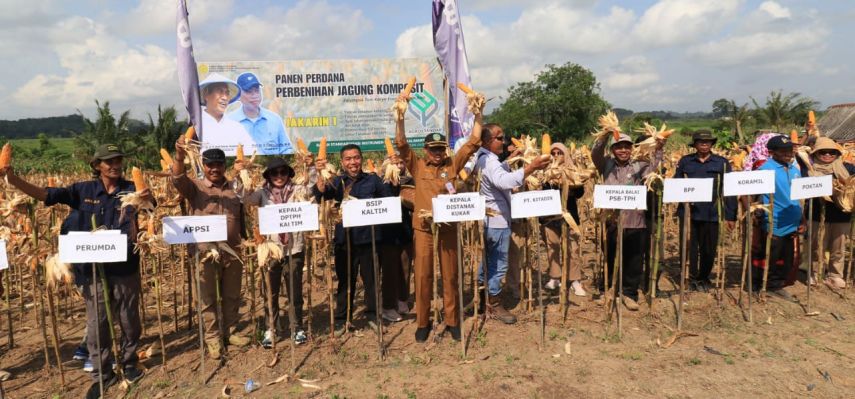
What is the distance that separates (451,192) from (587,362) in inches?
83.2

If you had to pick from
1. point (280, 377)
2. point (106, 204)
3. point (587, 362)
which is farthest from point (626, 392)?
point (106, 204)

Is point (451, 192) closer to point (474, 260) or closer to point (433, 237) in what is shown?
point (433, 237)

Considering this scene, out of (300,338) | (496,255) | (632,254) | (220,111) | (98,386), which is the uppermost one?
(220,111)

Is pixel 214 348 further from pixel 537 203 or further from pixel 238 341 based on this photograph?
pixel 537 203

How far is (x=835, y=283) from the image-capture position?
A: 645 centimetres

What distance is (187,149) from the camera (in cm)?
416

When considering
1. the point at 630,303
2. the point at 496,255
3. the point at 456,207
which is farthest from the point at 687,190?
the point at 456,207

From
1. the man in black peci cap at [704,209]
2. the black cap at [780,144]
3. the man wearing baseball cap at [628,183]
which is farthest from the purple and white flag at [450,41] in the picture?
the black cap at [780,144]

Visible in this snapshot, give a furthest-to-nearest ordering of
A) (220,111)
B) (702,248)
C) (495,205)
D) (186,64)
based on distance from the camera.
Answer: (220,111)
(186,64)
(702,248)
(495,205)

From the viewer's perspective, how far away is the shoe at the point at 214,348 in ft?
15.5

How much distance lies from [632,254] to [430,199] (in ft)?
9.19

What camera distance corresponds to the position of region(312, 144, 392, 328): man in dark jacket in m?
5.18

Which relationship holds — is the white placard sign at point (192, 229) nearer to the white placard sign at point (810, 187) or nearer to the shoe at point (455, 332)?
the shoe at point (455, 332)

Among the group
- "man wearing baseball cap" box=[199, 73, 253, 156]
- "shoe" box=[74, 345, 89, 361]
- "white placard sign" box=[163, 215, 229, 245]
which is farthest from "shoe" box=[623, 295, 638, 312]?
"man wearing baseball cap" box=[199, 73, 253, 156]
